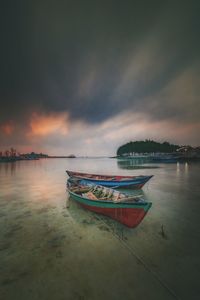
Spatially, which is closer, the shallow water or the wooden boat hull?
the shallow water

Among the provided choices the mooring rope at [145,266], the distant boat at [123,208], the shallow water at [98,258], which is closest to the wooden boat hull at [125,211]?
the distant boat at [123,208]

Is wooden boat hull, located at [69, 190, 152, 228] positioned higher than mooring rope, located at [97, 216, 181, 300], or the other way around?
wooden boat hull, located at [69, 190, 152, 228]

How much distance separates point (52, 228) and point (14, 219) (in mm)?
3388

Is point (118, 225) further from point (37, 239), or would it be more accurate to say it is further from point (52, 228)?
point (37, 239)

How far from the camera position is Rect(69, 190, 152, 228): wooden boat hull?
23.9ft

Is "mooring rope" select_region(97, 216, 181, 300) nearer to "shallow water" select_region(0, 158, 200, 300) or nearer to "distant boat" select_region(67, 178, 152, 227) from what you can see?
"shallow water" select_region(0, 158, 200, 300)

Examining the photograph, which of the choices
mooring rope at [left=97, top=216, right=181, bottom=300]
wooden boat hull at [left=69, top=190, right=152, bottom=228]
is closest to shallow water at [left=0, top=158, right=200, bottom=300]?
mooring rope at [left=97, top=216, right=181, bottom=300]

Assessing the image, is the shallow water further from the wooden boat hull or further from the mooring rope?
the wooden boat hull

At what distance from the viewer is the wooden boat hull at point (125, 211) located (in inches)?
287

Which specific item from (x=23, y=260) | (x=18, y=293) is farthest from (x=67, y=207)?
(x=18, y=293)

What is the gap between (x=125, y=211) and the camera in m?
7.75

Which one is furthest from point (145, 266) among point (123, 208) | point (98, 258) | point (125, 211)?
point (123, 208)

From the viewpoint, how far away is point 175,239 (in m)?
6.82

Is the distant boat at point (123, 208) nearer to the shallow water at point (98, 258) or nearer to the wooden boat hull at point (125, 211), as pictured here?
the wooden boat hull at point (125, 211)
